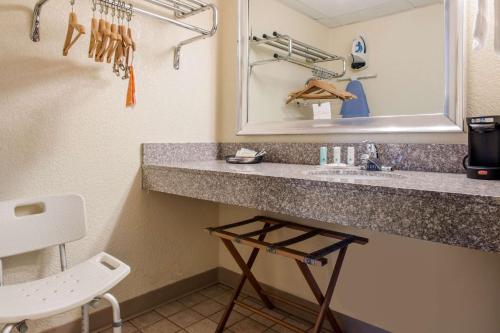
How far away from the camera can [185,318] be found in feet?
5.51

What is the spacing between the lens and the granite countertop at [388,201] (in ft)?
2.55

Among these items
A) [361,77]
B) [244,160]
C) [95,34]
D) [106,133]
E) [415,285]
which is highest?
[95,34]

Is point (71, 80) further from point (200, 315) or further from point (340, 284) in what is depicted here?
point (340, 284)

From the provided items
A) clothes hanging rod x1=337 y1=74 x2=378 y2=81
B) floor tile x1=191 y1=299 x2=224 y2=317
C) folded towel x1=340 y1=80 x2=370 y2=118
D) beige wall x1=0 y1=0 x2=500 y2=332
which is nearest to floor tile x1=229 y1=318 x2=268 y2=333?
floor tile x1=191 y1=299 x2=224 y2=317

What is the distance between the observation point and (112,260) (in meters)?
1.26

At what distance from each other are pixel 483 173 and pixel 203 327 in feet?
4.35

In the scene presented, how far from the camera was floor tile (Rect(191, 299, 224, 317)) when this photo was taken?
1.74 m

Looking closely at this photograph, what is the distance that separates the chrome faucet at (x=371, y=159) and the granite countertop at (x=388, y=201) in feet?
0.26

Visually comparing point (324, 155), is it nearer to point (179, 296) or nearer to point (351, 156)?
point (351, 156)

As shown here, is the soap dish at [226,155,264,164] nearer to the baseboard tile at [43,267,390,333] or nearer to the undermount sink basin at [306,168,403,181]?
the undermount sink basin at [306,168,403,181]

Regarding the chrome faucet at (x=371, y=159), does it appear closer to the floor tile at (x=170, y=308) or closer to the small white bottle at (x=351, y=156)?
the small white bottle at (x=351, y=156)

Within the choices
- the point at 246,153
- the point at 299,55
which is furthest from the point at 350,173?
the point at 299,55

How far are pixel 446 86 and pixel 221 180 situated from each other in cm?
93

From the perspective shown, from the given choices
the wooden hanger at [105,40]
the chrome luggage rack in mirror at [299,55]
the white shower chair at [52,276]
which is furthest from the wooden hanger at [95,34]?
the chrome luggage rack in mirror at [299,55]
